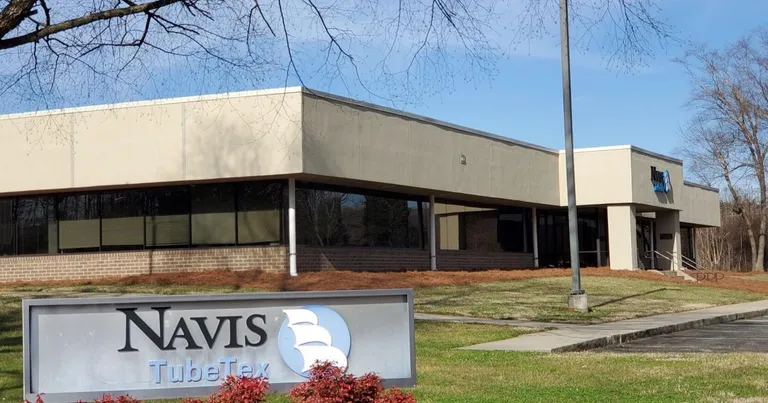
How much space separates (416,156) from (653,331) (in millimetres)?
14064

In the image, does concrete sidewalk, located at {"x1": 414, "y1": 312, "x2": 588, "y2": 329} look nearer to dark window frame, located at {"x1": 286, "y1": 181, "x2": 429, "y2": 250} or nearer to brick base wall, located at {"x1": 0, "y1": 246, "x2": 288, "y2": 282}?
brick base wall, located at {"x1": 0, "y1": 246, "x2": 288, "y2": 282}

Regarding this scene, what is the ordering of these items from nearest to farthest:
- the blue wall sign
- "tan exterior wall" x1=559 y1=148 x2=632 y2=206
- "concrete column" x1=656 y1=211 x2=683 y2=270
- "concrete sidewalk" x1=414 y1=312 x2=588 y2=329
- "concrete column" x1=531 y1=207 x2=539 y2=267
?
"concrete sidewalk" x1=414 y1=312 x2=588 y2=329
"tan exterior wall" x1=559 y1=148 x2=632 y2=206
"concrete column" x1=531 y1=207 x2=539 y2=267
the blue wall sign
"concrete column" x1=656 y1=211 x2=683 y2=270

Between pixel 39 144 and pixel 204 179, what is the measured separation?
5.45 meters

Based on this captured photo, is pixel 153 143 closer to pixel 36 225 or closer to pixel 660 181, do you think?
pixel 36 225

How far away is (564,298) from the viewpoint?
25109 millimetres

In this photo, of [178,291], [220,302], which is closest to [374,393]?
[220,302]

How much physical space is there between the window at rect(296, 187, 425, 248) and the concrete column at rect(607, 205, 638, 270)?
10500 mm

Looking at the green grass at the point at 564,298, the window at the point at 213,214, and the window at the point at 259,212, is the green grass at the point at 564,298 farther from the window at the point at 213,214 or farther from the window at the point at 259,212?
the window at the point at 213,214

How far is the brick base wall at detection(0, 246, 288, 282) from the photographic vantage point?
27312 millimetres

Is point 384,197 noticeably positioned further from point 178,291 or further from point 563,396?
point 563,396

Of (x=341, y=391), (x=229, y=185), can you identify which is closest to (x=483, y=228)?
(x=229, y=185)

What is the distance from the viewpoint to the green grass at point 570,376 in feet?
30.4

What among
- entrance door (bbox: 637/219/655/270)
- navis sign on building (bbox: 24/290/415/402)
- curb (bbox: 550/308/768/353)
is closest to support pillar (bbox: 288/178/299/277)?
curb (bbox: 550/308/768/353)

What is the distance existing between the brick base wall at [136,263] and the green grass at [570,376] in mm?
12967
